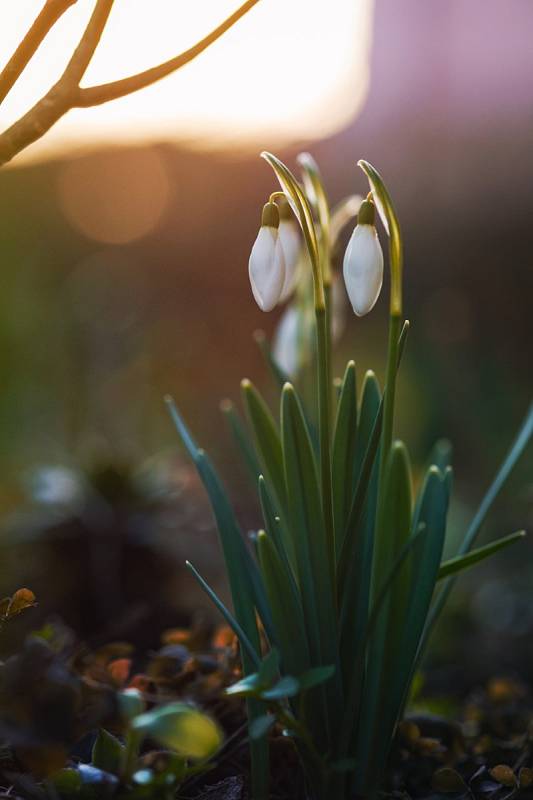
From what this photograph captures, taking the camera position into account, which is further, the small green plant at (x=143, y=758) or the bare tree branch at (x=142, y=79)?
the bare tree branch at (x=142, y=79)

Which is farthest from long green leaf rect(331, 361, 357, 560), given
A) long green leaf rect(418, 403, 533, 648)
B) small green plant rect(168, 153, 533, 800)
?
long green leaf rect(418, 403, 533, 648)

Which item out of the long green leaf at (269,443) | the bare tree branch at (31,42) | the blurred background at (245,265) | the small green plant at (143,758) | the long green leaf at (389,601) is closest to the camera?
the small green plant at (143,758)

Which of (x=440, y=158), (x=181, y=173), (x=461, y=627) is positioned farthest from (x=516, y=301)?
(x=461, y=627)

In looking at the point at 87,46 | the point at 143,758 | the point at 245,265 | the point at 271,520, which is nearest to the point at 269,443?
the point at 271,520

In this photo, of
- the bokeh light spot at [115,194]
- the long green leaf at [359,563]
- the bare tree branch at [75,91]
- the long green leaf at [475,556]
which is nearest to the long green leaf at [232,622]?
the long green leaf at [359,563]

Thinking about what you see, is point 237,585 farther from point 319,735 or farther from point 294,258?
point 294,258

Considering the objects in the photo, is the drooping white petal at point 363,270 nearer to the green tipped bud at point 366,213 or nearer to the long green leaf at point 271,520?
the green tipped bud at point 366,213
